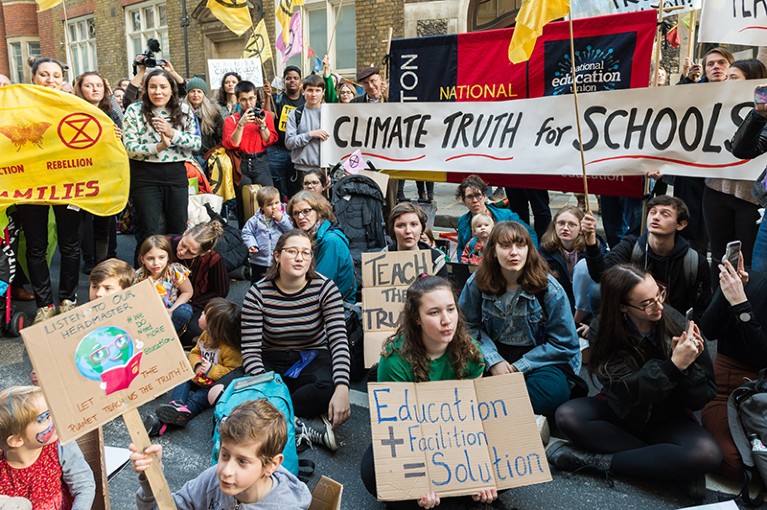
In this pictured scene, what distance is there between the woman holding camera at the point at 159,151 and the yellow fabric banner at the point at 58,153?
0.83ft

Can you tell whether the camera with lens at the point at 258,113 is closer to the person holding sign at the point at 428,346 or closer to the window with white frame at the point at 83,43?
the person holding sign at the point at 428,346

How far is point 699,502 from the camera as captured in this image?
8.86 ft

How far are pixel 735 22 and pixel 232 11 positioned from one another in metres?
5.91

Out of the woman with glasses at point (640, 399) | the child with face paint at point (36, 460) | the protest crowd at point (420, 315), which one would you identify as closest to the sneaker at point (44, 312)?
the protest crowd at point (420, 315)

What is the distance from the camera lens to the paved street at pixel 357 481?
276 centimetres

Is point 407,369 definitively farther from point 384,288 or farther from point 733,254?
point 733,254

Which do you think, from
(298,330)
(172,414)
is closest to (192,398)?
(172,414)

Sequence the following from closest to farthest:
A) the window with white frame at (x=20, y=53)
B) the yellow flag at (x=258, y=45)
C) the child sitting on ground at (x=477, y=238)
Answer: the child sitting on ground at (x=477, y=238) < the yellow flag at (x=258, y=45) < the window with white frame at (x=20, y=53)

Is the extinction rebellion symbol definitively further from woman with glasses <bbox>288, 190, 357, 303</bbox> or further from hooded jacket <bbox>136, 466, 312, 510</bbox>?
hooded jacket <bbox>136, 466, 312, 510</bbox>

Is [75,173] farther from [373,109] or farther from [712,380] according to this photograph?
[712,380]

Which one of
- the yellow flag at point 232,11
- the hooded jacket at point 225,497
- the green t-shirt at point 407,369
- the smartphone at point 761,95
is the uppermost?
the yellow flag at point 232,11

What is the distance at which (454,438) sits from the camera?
2.54 m

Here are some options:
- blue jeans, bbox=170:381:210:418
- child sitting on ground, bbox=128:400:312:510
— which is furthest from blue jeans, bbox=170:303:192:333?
child sitting on ground, bbox=128:400:312:510

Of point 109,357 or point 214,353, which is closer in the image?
point 109,357
